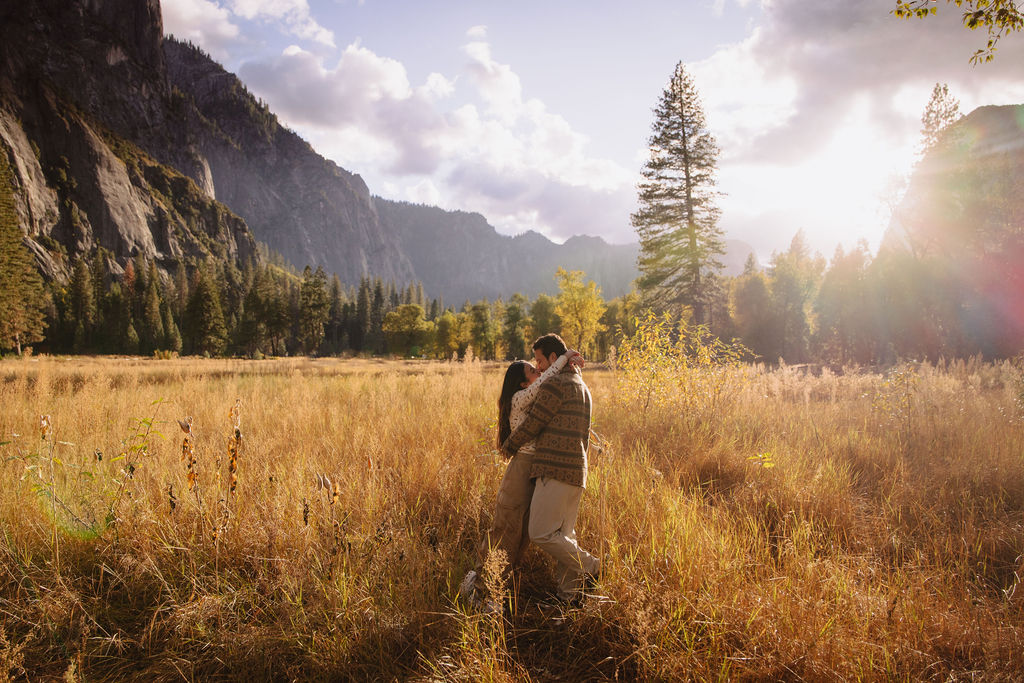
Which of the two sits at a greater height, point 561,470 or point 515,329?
point 515,329

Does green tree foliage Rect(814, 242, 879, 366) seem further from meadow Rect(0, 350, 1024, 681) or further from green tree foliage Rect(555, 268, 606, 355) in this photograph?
meadow Rect(0, 350, 1024, 681)

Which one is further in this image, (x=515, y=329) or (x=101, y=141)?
(x=101, y=141)

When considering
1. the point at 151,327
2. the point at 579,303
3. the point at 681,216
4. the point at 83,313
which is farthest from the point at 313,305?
the point at 681,216

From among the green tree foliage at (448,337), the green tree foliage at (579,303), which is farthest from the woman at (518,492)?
the green tree foliage at (448,337)

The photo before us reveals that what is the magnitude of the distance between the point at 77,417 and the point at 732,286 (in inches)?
1972

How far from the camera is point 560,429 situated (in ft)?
8.88

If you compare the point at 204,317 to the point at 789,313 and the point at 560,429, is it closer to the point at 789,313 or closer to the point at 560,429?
the point at 560,429

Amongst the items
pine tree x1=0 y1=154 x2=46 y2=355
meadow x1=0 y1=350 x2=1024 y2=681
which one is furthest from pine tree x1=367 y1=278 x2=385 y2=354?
meadow x1=0 y1=350 x2=1024 y2=681

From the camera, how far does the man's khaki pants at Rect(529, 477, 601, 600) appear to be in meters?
2.54

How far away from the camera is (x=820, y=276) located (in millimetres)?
48312

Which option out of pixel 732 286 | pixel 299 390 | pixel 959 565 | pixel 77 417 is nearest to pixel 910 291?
pixel 732 286

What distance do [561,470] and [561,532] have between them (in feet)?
1.38

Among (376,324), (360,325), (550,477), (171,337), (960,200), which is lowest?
(550,477)

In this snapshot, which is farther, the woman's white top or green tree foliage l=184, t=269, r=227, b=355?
green tree foliage l=184, t=269, r=227, b=355
